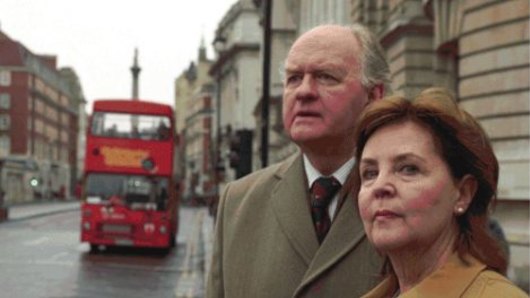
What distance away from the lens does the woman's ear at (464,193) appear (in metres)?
2.07

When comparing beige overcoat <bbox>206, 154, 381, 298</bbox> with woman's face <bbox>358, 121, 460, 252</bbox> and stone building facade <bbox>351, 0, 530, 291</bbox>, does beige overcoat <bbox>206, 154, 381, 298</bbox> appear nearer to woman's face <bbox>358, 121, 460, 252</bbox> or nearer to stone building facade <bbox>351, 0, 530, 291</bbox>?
woman's face <bbox>358, 121, 460, 252</bbox>

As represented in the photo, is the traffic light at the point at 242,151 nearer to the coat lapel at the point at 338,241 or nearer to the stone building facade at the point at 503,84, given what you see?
the stone building facade at the point at 503,84

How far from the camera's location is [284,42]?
201ft

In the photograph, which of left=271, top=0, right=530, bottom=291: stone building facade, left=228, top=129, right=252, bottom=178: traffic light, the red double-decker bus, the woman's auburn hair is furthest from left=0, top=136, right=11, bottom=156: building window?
the woman's auburn hair

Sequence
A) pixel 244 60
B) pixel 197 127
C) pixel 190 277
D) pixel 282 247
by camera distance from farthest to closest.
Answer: pixel 197 127, pixel 244 60, pixel 190 277, pixel 282 247

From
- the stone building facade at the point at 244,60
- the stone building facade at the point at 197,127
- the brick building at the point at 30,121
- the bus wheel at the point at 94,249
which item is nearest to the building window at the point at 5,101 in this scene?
the brick building at the point at 30,121

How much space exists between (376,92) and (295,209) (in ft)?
1.36

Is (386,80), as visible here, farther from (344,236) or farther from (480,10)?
(480,10)

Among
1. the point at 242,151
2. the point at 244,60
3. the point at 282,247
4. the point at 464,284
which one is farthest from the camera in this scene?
the point at 244,60

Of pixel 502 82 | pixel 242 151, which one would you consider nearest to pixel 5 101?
pixel 242 151

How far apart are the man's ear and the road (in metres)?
12.6

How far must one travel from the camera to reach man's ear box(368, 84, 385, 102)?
9.54 ft

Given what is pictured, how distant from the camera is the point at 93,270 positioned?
20125 mm

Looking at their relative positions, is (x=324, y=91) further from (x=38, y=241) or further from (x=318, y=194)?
(x=38, y=241)
